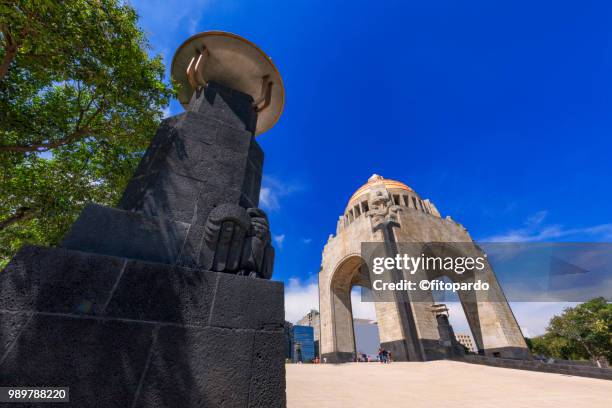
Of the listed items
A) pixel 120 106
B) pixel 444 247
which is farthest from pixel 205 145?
pixel 444 247

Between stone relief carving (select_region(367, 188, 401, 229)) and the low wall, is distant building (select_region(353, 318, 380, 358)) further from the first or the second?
the low wall

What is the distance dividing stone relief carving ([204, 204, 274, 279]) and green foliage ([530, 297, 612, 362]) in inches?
1813

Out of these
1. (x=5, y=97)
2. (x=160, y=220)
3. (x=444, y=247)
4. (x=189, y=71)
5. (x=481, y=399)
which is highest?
(x=444, y=247)

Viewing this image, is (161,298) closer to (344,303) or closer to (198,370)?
(198,370)

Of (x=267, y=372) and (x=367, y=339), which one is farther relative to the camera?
(x=367, y=339)

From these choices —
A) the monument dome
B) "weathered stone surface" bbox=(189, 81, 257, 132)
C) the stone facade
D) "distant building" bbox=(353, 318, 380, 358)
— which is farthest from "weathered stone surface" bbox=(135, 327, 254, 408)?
"distant building" bbox=(353, 318, 380, 358)

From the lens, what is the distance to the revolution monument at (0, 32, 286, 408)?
1.68 m

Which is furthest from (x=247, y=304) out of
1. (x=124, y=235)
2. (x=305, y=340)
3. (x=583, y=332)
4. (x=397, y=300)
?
(x=583, y=332)

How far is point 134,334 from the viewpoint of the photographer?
1887 millimetres

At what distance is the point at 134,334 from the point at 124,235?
0.94m

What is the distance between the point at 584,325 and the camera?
32594 millimetres

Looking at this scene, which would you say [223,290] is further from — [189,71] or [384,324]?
[384,324]

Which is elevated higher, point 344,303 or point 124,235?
point 344,303

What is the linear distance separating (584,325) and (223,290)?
49.5 m
